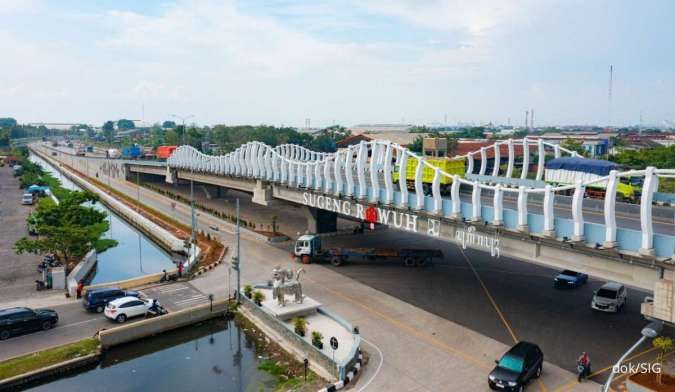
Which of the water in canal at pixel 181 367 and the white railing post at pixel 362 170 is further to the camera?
the white railing post at pixel 362 170

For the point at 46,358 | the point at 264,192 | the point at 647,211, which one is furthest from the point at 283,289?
the point at 264,192

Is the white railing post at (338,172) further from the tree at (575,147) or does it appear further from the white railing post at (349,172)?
the tree at (575,147)

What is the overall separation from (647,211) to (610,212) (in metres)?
1.37

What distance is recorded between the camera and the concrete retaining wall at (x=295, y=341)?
22438 millimetres

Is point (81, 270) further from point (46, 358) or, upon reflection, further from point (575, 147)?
point (575, 147)

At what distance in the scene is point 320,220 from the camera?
49.9 metres

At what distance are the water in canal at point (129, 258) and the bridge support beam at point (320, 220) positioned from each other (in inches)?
532

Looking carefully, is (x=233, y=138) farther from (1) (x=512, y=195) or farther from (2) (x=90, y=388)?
(2) (x=90, y=388)

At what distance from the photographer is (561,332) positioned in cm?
2659

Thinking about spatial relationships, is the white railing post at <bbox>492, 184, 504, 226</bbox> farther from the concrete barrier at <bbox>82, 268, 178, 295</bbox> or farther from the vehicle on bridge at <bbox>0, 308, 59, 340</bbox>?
the vehicle on bridge at <bbox>0, 308, 59, 340</bbox>

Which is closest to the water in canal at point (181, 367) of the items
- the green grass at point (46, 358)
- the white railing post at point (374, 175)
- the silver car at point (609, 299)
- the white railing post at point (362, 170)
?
the green grass at point (46, 358)

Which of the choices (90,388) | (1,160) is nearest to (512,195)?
(90,388)

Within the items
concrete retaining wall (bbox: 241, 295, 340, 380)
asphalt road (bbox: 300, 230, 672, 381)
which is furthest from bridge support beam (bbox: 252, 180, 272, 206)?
concrete retaining wall (bbox: 241, 295, 340, 380)

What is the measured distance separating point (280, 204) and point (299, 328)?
4813 centimetres
